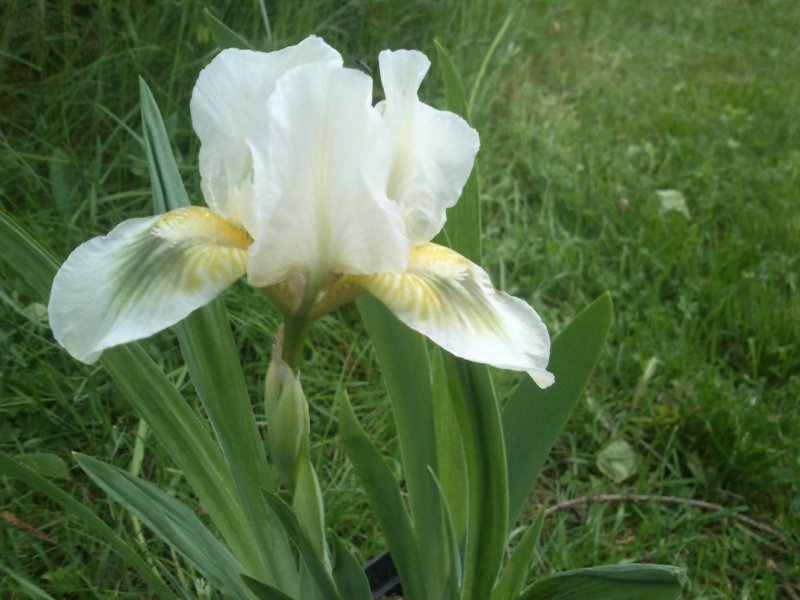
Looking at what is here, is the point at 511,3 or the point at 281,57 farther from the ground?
the point at 281,57

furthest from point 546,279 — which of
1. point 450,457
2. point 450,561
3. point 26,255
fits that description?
point 26,255

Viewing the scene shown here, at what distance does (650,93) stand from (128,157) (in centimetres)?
198

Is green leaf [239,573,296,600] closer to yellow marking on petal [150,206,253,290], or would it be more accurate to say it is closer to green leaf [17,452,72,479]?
yellow marking on petal [150,206,253,290]

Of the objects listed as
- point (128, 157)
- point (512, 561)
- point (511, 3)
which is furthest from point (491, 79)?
point (512, 561)

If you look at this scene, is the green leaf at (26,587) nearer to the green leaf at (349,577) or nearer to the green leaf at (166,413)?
the green leaf at (166,413)

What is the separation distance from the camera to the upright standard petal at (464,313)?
688 mm

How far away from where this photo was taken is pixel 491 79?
8.59ft

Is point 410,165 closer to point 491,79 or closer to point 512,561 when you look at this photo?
point 512,561

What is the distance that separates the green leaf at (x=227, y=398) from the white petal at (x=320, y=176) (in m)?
0.26

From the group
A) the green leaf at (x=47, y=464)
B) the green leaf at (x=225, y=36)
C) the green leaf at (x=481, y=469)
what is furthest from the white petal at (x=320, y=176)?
the green leaf at (x=47, y=464)

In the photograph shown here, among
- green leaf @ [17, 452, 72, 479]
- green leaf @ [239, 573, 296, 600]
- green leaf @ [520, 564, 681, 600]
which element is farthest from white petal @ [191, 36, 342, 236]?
green leaf @ [17, 452, 72, 479]

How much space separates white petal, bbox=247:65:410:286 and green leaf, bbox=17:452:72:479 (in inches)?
28.5

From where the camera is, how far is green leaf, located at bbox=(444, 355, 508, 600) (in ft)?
2.61

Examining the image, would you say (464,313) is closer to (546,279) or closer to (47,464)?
(47,464)
